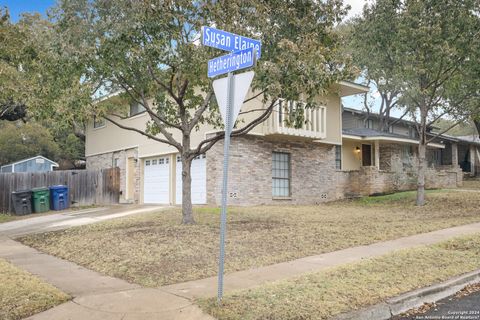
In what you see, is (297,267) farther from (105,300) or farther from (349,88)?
(349,88)

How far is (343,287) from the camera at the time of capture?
6.00 meters

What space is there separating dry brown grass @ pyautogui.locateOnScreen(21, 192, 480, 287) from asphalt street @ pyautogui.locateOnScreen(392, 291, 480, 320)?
292 centimetres

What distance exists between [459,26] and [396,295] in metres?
13.1

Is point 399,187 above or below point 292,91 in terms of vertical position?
below

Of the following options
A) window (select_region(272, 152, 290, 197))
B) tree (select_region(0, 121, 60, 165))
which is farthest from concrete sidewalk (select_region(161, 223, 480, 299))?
tree (select_region(0, 121, 60, 165))

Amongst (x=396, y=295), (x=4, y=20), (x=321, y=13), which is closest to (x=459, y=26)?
(x=321, y=13)

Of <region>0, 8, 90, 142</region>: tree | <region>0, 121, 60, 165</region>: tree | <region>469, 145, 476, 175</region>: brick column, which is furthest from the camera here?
<region>469, 145, 476, 175</region>: brick column

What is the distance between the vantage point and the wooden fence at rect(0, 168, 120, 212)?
63.0ft

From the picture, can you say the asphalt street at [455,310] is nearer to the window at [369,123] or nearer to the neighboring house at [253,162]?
the neighboring house at [253,162]

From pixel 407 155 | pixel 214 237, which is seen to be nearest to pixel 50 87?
pixel 214 237

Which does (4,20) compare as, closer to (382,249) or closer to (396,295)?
(382,249)

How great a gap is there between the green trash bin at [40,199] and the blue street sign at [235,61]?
15329mm

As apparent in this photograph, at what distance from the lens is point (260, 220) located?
12.9 m

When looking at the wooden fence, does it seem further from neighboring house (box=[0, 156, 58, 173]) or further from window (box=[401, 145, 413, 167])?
window (box=[401, 145, 413, 167])
